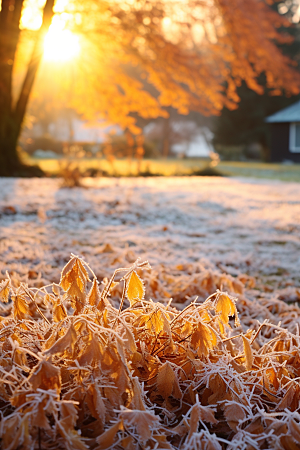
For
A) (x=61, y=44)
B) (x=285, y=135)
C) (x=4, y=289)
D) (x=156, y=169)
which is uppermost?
(x=61, y=44)

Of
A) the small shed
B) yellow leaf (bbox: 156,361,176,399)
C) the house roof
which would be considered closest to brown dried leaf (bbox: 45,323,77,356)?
yellow leaf (bbox: 156,361,176,399)

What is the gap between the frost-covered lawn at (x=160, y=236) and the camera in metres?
2.74

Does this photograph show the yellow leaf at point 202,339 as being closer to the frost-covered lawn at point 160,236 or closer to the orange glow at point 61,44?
the frost-covered lawn at point 160,236

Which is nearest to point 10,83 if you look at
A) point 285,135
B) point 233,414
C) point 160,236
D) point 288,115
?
point 160,236

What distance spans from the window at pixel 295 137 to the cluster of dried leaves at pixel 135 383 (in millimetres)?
23158

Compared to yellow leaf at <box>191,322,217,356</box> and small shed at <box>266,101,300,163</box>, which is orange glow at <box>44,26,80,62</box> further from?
small shed at <box>266,101,300,163</box>

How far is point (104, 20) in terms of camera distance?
11250 mm

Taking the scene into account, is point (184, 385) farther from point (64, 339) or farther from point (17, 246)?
point (17, 246)

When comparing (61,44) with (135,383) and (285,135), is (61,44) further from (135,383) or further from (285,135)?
(285,135)

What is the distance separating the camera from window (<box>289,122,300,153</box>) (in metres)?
22.8

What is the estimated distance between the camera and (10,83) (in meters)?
10.0

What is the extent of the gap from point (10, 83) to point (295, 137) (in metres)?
17.2

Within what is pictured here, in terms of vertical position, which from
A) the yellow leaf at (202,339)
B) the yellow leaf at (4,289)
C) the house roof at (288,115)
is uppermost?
the house roof at (288,115)

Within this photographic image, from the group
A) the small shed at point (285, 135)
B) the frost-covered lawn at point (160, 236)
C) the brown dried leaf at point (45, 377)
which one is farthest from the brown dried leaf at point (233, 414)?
the small shed at point (285, 135)
